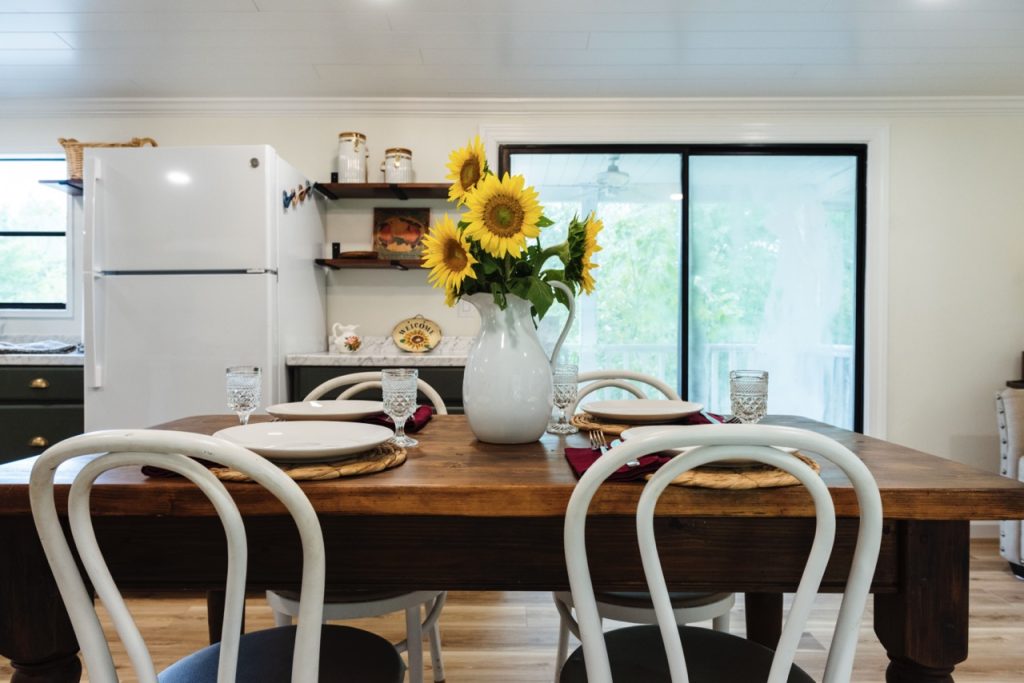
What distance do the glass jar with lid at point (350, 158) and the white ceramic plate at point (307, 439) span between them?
7.35 ft

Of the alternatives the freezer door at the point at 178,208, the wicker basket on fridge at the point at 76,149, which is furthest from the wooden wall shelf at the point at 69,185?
the freezer door at the point at 178,208

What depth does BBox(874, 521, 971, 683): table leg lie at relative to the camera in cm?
81

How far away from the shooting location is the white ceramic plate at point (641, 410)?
50.2 inches

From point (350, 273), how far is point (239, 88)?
1.05 m

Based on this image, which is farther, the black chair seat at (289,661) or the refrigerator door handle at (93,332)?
the refrigerator door handle at (93,332)

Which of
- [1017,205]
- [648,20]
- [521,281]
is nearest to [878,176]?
[1017,205]

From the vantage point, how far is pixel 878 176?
3225mm

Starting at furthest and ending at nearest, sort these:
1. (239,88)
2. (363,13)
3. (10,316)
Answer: (10,316)
(239,88)
(363,13)

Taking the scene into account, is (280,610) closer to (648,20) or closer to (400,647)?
(400,647)

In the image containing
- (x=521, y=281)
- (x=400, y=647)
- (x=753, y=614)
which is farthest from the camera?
(x=400, y=647)

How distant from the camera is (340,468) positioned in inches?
34.7

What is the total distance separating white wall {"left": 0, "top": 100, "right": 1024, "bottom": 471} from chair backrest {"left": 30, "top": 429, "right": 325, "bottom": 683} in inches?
110

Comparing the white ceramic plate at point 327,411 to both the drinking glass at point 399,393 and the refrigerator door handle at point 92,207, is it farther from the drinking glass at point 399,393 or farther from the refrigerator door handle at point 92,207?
the refrigerator door handle at point 92,207

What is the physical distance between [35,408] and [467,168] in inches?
106
